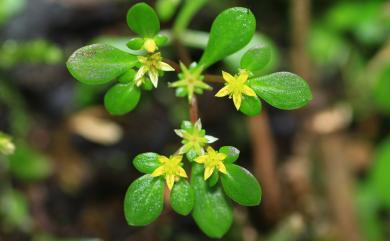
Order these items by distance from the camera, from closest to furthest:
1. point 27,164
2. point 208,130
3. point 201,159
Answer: point 201,159 < point 27,164 < point 208,130

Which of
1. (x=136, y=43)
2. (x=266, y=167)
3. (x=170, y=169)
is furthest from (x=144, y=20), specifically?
(x=266, y=167)

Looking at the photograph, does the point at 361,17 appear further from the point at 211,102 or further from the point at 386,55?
the point at 211,102

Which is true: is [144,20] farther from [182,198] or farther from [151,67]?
[182,198]

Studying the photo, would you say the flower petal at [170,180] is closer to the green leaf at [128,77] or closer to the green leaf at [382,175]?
the green leaf at [128,77]

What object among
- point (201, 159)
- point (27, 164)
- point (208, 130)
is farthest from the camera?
point (208, 130)

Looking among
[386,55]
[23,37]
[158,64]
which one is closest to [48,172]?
[23,37]
